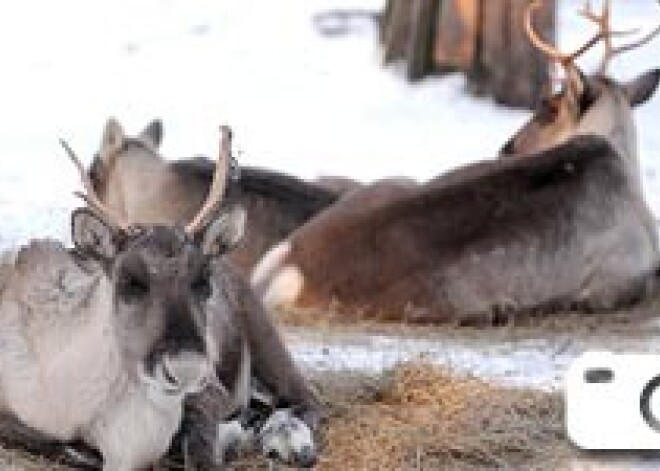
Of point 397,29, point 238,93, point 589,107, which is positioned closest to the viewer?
point 589,107

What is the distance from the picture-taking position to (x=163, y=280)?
462 centimetres

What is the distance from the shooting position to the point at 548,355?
6855mm

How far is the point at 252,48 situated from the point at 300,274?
4.92 meters

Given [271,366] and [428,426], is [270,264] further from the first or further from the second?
[428,426]

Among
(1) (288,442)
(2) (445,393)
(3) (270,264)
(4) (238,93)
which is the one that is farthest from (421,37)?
(1) (288,442)

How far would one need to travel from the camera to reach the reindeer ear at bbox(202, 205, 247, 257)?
482 centimetres

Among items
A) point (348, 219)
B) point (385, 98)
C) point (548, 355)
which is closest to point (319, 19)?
point (385, 98)

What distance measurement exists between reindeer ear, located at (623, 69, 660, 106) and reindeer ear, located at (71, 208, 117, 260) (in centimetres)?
478

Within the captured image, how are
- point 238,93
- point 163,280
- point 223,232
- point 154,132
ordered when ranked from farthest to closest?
point 238,93
point 154,132
point 223,232
point 163,280

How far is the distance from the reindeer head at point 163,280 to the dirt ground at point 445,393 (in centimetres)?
63

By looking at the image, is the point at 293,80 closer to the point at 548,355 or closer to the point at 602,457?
the point at 548,355

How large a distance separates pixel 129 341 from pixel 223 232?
41 centimetres

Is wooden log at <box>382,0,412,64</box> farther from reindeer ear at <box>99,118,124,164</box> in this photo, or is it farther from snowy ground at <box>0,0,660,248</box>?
reindeer ear at <box>99,118,124,164</box>

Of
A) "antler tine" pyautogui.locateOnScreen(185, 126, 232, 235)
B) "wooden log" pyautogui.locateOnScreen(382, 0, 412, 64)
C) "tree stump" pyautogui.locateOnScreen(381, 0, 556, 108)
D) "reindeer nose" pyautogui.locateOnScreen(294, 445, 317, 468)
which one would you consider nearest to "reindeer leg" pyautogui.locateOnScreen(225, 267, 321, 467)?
"reindeer nose" pyautogui.locateOnScreen(294, 445, 317, 468)
